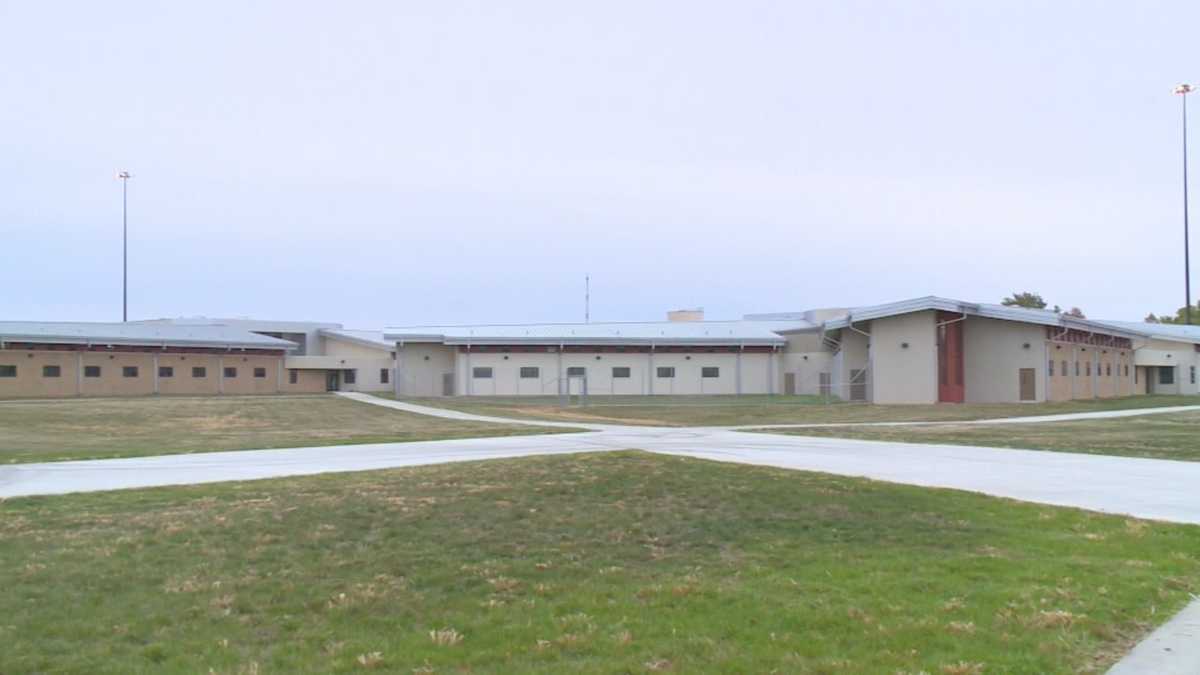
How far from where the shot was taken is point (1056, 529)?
10938 millimetres

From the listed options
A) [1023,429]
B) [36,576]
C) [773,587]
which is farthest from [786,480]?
[1023,429]

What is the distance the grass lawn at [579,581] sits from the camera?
6.48 meters

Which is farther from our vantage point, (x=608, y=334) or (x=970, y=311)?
(x=608, y=334)

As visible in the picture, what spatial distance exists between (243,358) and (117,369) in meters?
8.02

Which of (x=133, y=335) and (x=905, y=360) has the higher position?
(x=133, y=335)

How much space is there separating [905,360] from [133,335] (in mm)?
44424

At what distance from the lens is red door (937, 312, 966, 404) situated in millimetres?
46562

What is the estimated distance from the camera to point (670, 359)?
6188 centimetres

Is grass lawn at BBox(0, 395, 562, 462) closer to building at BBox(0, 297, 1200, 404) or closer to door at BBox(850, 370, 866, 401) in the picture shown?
building at BBox(0, 297, 1200, 404)

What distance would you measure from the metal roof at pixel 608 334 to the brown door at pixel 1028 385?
19112 mm

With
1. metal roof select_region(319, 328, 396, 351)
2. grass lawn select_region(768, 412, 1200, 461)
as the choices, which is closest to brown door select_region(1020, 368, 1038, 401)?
grass lawn select_region(768, 412, 1200, 461)

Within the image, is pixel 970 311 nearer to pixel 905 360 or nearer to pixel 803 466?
pixel 905 360

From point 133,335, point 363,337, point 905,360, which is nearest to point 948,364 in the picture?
point 905,360

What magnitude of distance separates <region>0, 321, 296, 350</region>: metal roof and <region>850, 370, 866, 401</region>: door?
37.2m
